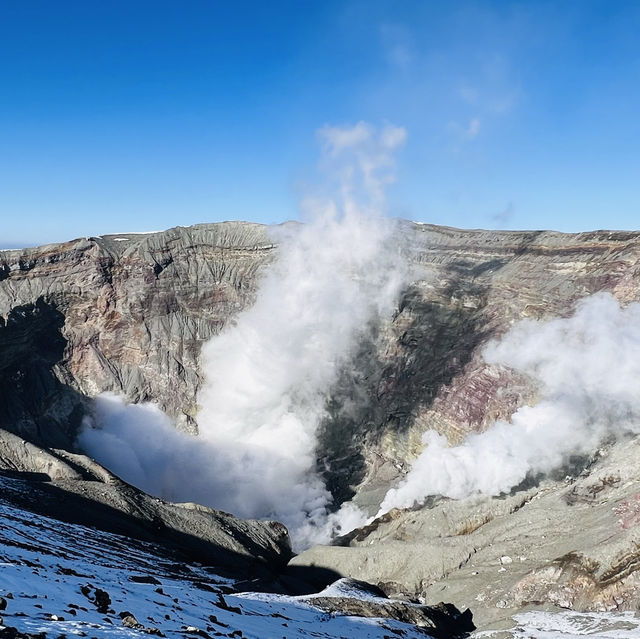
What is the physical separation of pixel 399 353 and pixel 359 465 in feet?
60.6

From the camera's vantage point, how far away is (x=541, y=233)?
8138cm

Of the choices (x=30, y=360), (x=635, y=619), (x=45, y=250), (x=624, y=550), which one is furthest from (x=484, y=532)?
(x=45, y=250)

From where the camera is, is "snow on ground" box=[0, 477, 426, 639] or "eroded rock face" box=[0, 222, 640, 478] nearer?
"snow on ground" box=[0, 477, 426, 639]

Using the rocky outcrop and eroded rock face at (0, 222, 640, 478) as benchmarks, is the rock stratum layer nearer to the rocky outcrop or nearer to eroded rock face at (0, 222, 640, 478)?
eroded rock face at (0, 222, 640, 478)

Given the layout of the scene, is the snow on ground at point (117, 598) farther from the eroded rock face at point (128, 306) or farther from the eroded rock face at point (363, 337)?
the eroded rock face at point (128, 306)

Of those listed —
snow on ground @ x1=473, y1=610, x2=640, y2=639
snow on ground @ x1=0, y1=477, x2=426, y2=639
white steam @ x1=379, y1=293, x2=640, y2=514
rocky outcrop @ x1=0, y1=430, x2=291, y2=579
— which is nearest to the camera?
snow on ground @ x1=0, y1=477, x2=426, y2=639

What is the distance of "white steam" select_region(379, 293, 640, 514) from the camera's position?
6109 cm

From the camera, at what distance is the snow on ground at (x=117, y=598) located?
13578 mm

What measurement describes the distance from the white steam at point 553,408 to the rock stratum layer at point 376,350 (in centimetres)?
246

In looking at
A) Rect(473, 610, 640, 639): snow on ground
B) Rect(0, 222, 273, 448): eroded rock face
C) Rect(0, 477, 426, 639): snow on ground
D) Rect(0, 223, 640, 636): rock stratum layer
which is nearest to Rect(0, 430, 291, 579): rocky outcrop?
Rect(0, 477, 426, 639): snow on ground

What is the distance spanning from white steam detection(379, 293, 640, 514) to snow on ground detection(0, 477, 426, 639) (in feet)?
113

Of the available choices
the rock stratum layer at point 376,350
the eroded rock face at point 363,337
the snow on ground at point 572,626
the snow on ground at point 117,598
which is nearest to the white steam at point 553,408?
the rock stratum layer at point 376,350

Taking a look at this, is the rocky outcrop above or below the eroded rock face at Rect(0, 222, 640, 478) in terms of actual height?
below

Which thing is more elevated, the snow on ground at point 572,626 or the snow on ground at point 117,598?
the snow on ground at point 117,598
